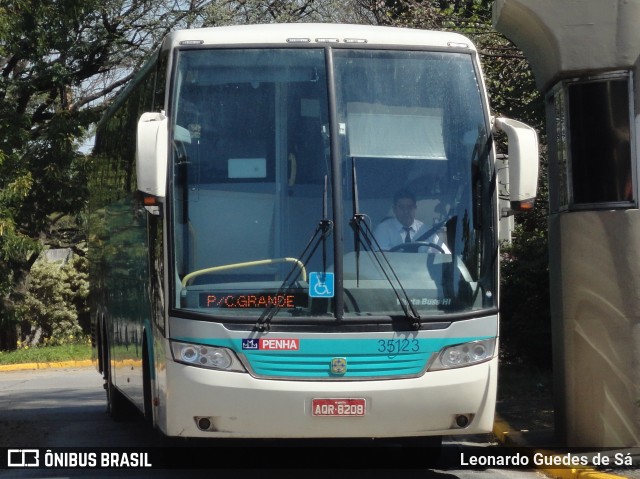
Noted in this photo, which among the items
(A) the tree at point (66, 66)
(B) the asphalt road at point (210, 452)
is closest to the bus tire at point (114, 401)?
Result: (B) the asphalt road at point (210, 452)

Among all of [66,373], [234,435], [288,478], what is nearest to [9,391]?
[66,373]

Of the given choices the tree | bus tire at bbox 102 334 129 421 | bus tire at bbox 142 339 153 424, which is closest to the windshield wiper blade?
bus tire at bbox 142 339 153 424

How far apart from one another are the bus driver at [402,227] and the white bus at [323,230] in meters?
0.01

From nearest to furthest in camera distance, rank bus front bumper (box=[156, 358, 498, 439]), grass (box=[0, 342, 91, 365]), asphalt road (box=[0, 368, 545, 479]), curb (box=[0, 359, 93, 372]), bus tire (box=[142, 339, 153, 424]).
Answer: bus front bumper (box=[156, 358, 498, 439]) → bus tire (box=[142, 339, 153, 424]) → asphalt road (box=[0, 368, 545, 479]) → curb (box=[0, 359, 93, 372]) → grass (box=[0, 342, 91, 365])

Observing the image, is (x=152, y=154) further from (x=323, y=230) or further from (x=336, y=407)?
(x=336, y=407)

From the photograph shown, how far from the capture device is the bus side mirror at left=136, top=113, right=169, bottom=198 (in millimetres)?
8141

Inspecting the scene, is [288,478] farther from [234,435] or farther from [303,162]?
[303,162]

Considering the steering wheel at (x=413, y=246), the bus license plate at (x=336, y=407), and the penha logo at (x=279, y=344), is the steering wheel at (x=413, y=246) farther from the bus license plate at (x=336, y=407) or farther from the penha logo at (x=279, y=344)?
the bus license plate at (x=336, y=407)

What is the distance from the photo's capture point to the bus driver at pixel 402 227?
329 inches

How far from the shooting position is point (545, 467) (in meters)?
9.75

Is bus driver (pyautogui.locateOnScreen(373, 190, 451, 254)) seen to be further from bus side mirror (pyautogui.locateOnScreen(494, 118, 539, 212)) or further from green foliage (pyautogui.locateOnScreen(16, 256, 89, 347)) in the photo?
green foliage (pyautogui.locateOnScreen(16, 256, 89, 347))

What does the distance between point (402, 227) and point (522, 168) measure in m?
0.96

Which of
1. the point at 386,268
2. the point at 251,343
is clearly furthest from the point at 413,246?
the point at 251,343

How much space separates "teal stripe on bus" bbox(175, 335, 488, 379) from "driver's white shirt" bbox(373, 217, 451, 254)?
27.7 inches
